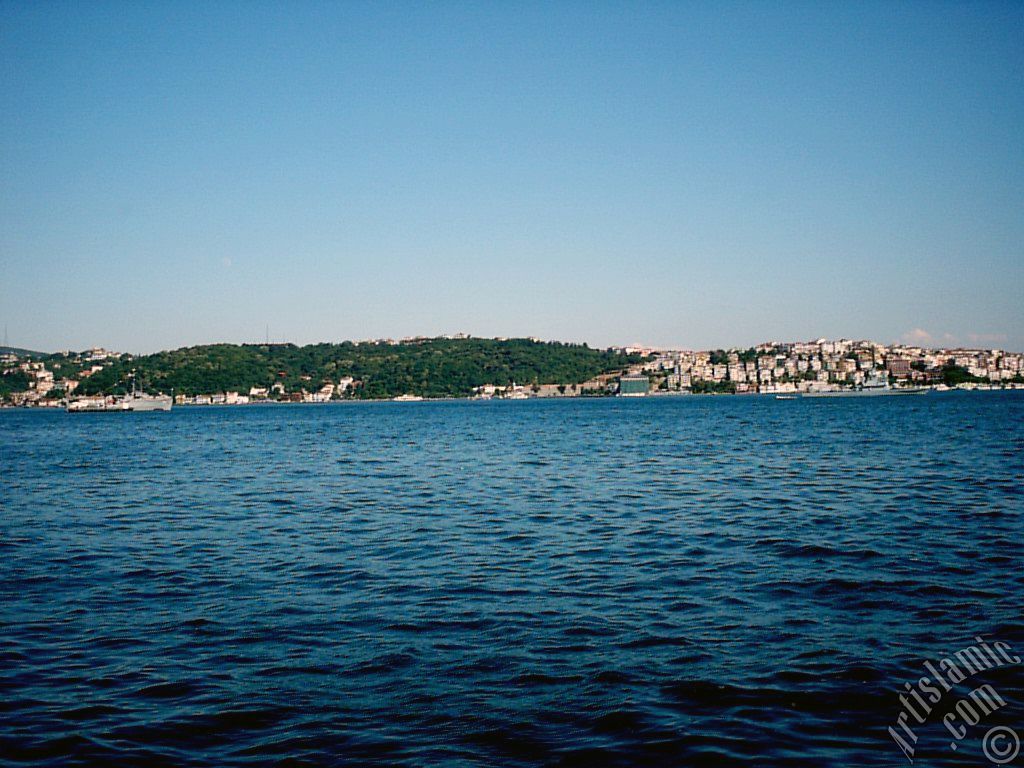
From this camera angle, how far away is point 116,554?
Result: 1745 centimetres

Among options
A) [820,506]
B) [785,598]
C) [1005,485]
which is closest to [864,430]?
[1005,485]

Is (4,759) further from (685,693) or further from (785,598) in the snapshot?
(785,598)
